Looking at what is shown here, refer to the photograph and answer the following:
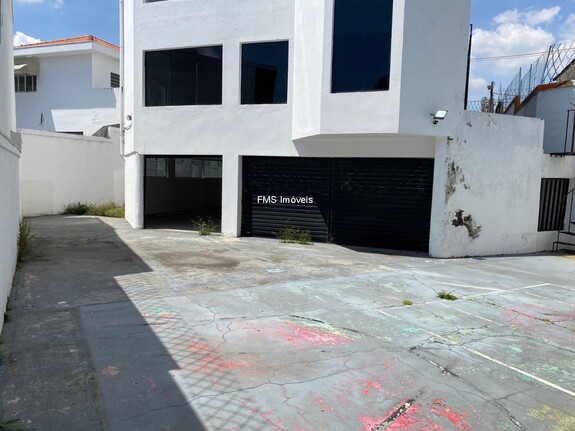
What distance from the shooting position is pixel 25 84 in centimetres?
2373

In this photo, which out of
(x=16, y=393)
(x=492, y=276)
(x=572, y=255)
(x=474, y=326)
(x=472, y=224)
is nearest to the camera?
(x=16, y=393)

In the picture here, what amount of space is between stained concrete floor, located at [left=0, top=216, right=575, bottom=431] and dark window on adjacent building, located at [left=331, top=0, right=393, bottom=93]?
428 cm

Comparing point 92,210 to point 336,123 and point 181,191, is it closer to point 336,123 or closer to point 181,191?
point 181,191

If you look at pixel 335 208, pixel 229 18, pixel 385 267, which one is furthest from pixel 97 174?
pixel 385 267

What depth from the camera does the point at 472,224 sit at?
10.6 meters

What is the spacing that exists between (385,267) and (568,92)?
8354mm

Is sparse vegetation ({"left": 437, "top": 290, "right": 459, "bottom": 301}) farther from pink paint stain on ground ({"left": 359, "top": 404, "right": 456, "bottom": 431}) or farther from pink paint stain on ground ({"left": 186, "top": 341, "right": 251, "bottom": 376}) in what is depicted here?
pink paint stain on ground ({"left": 186, "top": 341, "right": 251, "bottom": 376})

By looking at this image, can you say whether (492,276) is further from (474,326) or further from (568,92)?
(568,92)

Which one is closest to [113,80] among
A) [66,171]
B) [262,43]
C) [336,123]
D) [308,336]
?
[66,171]

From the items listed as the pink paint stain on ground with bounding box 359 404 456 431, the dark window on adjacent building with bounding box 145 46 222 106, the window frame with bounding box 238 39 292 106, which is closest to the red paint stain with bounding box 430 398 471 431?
the pink paint stain on ground with bounding box 359 404 456 431

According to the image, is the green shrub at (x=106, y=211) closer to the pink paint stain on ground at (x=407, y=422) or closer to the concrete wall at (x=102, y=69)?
the concrete wall at (x=102, y=69)

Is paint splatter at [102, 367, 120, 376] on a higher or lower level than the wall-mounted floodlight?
lower

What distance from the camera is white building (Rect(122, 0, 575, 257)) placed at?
31.5ft

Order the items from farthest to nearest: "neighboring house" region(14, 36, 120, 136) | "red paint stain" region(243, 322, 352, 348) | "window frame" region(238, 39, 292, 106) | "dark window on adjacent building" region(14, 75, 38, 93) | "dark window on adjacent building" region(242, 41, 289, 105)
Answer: "dark window on adjacent building" region(14, 75, 38, 93)
"neighboring house" region(14, 36, 120, 136)
"dark window on adjacent building" region(242, 41, 289, 105)
"window frame" region(238, 39, 292, 106)
"red paint stain" region(243, 322, 352, 348)
